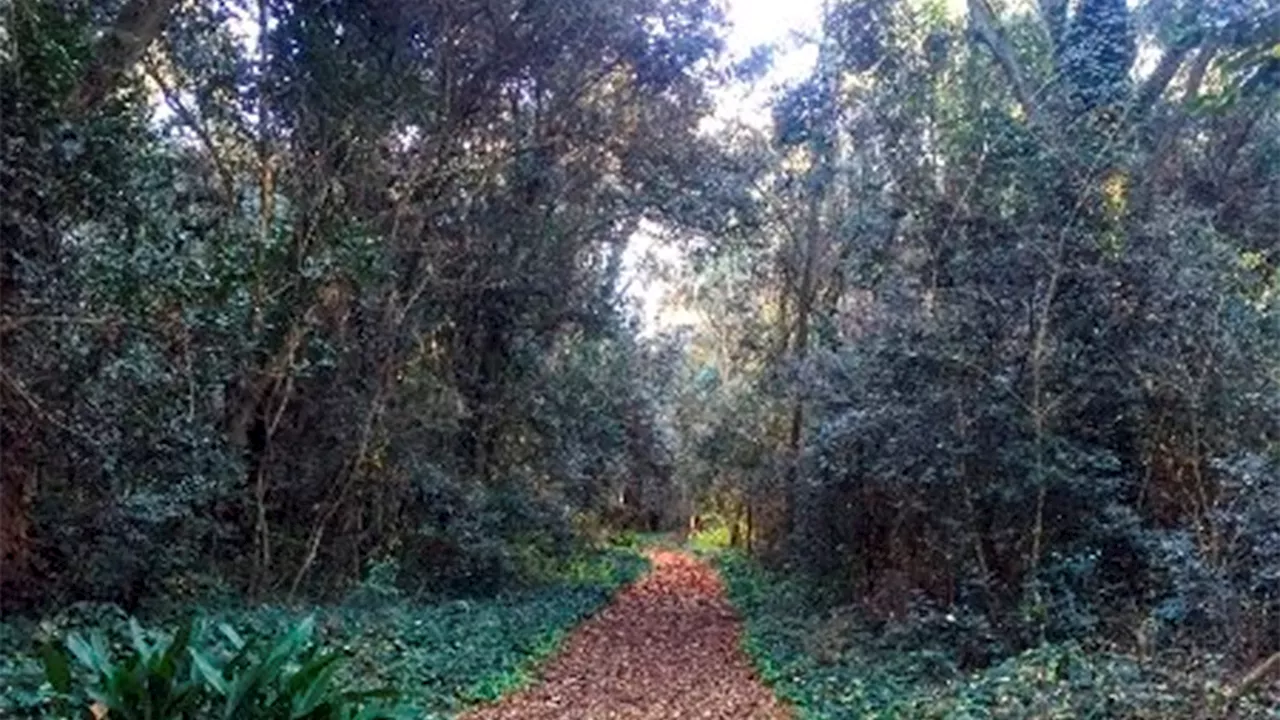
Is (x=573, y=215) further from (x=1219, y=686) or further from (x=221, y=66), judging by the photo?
(x=1219, y=686)

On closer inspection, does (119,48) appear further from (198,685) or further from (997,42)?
(997,42)

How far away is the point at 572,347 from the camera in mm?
19500

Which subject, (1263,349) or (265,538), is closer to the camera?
(1263,349)

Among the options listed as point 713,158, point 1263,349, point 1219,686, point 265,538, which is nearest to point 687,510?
point 713,158

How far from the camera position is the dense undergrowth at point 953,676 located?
7086 mm

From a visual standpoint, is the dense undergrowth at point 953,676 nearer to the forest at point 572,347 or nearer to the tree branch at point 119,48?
the forest at point 572,347

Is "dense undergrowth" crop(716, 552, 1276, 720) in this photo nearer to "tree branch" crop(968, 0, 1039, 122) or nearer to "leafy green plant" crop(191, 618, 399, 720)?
"leafy green plant" crop(191, 618, 399, 720)

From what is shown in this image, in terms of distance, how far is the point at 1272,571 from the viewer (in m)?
8.31

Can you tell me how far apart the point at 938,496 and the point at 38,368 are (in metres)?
8.60

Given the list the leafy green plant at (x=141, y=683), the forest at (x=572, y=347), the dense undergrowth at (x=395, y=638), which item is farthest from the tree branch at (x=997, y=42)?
the leafy green plant at (x=141, y=683)

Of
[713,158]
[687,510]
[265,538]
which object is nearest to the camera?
[265,538]

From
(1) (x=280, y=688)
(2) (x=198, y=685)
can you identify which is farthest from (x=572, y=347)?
(2) (x=198, y=685)

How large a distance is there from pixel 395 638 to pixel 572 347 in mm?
Answer: 9226

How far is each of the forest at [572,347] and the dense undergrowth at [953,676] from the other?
0.06 m
